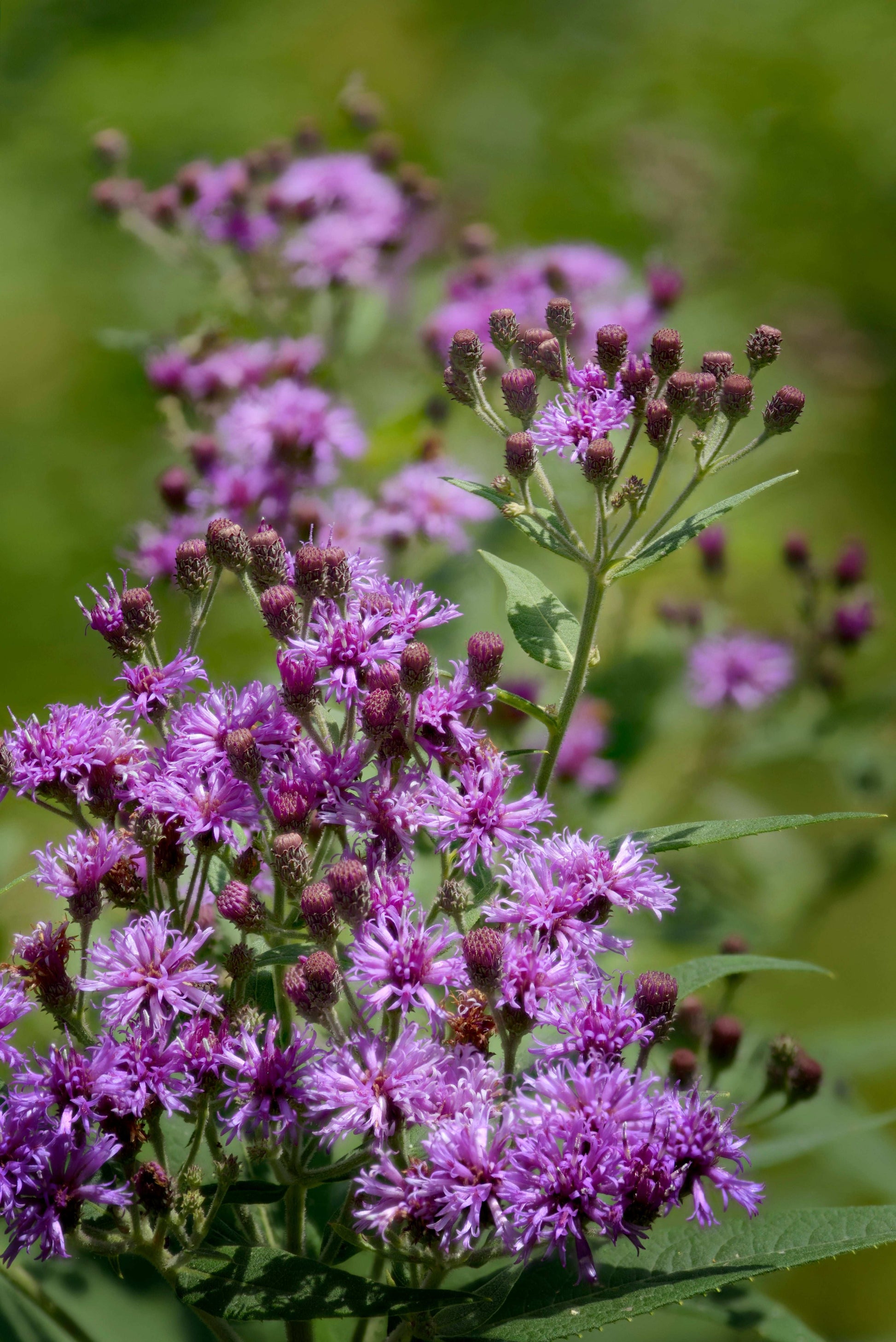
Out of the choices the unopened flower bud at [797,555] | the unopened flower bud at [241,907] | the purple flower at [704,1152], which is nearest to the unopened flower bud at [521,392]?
the unopened flower bud at [241,907]

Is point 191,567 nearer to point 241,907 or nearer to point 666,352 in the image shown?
point 241,907

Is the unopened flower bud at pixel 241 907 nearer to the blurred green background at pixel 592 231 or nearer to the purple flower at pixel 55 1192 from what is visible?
the purple flower at pixel 55 1192

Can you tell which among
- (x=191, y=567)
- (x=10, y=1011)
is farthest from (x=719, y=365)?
(x=10, y=1011)

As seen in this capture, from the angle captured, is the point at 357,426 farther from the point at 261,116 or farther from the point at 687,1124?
the point at 261,116

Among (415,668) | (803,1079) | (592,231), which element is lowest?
(803,1079)

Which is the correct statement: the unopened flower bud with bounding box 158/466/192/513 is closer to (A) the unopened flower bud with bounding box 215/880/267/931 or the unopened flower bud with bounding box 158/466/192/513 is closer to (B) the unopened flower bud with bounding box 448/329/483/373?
(B) the unopened flower bud with bounding box 448/329/483/373

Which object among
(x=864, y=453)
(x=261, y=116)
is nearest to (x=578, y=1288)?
A: (x=864, y=453)
